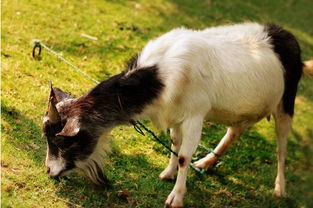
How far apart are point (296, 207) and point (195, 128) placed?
176 cm

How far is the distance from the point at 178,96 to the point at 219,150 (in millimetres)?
1640

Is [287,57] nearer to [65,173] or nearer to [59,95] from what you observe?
[59,95]

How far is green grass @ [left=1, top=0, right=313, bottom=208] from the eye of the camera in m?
4.89

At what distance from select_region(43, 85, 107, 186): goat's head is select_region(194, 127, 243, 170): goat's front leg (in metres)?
1.59

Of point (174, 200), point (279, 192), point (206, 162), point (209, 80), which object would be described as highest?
point (209, 80)

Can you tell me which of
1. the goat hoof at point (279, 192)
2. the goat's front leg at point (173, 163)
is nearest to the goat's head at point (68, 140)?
the goat's front leg at point (173, 163)

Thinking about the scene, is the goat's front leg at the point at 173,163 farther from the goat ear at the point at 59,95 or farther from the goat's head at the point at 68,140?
the goat ear at the point at 59,95

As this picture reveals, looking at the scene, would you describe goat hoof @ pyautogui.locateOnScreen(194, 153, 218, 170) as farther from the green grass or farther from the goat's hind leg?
the goat's hind leg

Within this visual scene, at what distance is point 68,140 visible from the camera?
15.3 ft

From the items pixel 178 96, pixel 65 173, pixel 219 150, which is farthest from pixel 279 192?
pixel 65 173

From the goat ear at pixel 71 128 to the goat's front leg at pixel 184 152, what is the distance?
1.08m

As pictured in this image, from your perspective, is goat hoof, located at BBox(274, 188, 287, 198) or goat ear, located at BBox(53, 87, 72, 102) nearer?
goat ear, located at BBox(53, 87, 72, 102)

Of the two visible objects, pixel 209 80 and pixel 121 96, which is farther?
pixel 209 80

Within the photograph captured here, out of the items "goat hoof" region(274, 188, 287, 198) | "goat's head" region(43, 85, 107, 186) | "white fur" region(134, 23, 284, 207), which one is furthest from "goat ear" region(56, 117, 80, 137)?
"goat hoof" region(274, 188, 287, 198)
